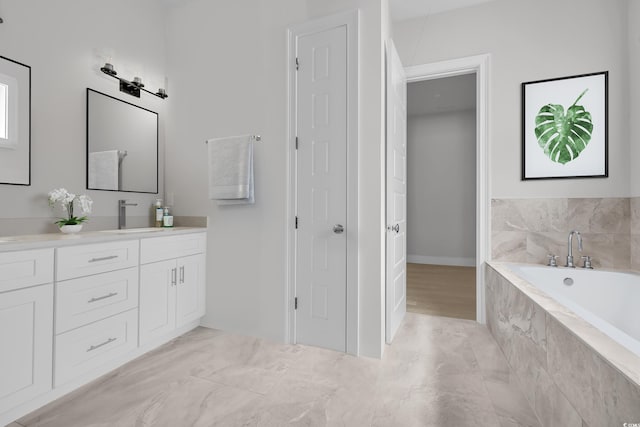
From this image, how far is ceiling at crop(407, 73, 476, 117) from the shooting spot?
4082mm

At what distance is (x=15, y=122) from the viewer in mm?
1772

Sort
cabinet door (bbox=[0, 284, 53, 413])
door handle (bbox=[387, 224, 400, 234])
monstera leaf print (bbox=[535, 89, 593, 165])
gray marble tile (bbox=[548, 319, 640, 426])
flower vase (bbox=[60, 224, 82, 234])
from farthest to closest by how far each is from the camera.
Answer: monstera leaf print (bbox=[535, 89, 593, 165])
door handle (bbox=[387, 224, 400, 234])
flower vase (bbox=[60, 224, 82, 234])
cabinet door (bbox=[0, 284, 53, 413])
gray marble tile (bbox=[548, 319, 640, 426])

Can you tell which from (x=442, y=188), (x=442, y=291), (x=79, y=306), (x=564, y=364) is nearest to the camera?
(x=564, y=364)

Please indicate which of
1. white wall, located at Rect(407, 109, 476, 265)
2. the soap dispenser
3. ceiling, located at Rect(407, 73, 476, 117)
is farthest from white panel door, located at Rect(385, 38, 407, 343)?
white wall, located at Rect(407, 109, 476, 265)

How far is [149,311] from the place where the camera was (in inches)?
79.6

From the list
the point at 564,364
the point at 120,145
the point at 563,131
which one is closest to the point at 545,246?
the point at 563,131

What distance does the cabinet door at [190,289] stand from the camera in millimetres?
2270

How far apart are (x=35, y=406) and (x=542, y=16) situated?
4.22 m

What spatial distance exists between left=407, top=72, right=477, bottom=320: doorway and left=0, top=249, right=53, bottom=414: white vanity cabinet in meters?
4.16

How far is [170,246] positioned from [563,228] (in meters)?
3.05

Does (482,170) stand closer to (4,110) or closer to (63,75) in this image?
(63,75)

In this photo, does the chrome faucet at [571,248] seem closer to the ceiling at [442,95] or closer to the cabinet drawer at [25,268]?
the ceiling at [442,95]

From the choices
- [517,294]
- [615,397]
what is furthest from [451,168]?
[615,397]

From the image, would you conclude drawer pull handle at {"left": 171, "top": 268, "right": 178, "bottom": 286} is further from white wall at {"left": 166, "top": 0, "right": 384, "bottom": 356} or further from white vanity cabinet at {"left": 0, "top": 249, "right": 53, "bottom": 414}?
white vanity cabinet at {"left": 0, "top": 249, "right": 53, "bottom": 414}
